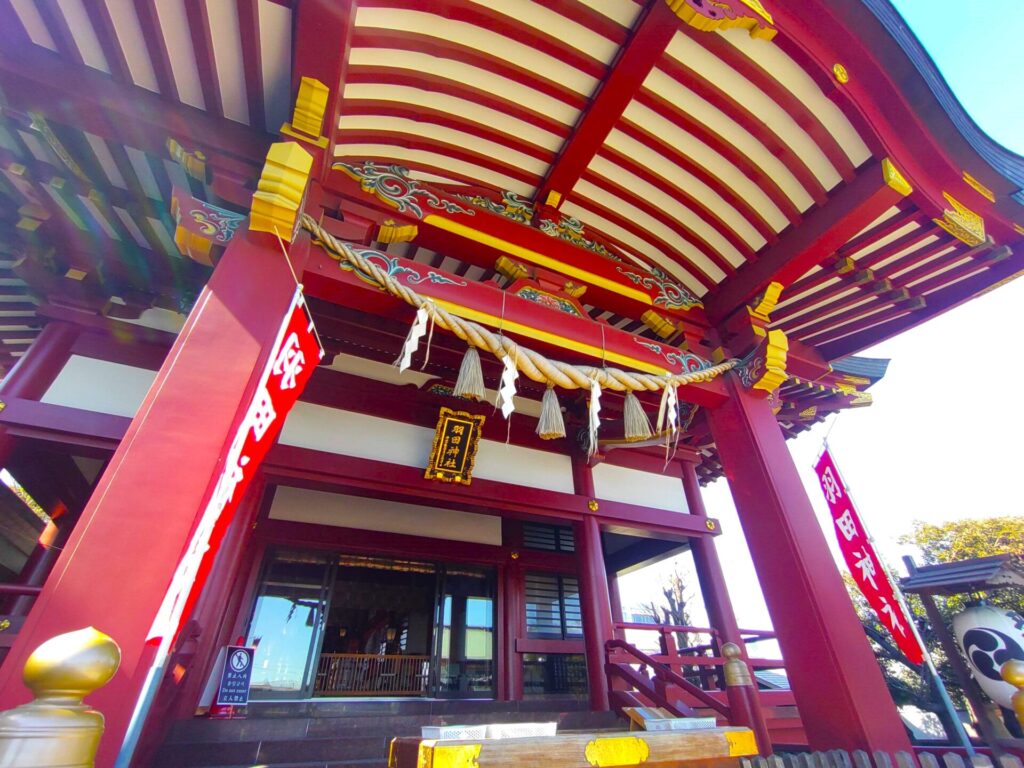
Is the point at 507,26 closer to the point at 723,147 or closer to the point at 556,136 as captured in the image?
the point at 556,136

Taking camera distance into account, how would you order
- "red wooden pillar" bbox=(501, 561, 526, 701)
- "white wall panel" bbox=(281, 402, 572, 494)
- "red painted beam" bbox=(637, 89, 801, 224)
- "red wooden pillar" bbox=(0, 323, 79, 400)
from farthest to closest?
"red wooden pillar" bbox=(501, 561, 526, 701) < "white wall panel" bbox=(281, 402, 572, 494) < "red wooden pillar" bbox=(0, 323, 79, 400) < "red painted beam" bbox=(637, 89, 801, 224)

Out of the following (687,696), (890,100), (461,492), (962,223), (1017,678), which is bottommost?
(687,696)

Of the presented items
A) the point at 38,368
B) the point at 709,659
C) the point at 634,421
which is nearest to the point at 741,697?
the point at 709,659

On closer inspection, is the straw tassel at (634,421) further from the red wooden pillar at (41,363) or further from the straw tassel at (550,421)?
the red wooden pillar at (41,363)

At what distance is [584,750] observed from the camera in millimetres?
1225

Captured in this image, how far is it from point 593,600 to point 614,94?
440 centimetres

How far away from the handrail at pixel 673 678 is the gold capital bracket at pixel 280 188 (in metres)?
4.42

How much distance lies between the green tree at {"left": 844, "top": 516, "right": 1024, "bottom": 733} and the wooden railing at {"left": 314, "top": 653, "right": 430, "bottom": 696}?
1009cm

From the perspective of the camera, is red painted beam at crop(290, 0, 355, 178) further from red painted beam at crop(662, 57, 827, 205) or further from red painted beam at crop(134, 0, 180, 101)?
red painted beam at crop(662, 57, 827, 205)

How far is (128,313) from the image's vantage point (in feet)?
13.4

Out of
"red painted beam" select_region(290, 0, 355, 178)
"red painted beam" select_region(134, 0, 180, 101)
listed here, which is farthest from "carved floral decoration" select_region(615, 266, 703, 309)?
"red painted beam" select_region(134, 0, 180, 101)

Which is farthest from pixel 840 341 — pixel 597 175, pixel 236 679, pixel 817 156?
pixel 236 679

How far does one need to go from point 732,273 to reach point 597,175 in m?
1.56

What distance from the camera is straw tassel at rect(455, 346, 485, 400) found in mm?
3104
